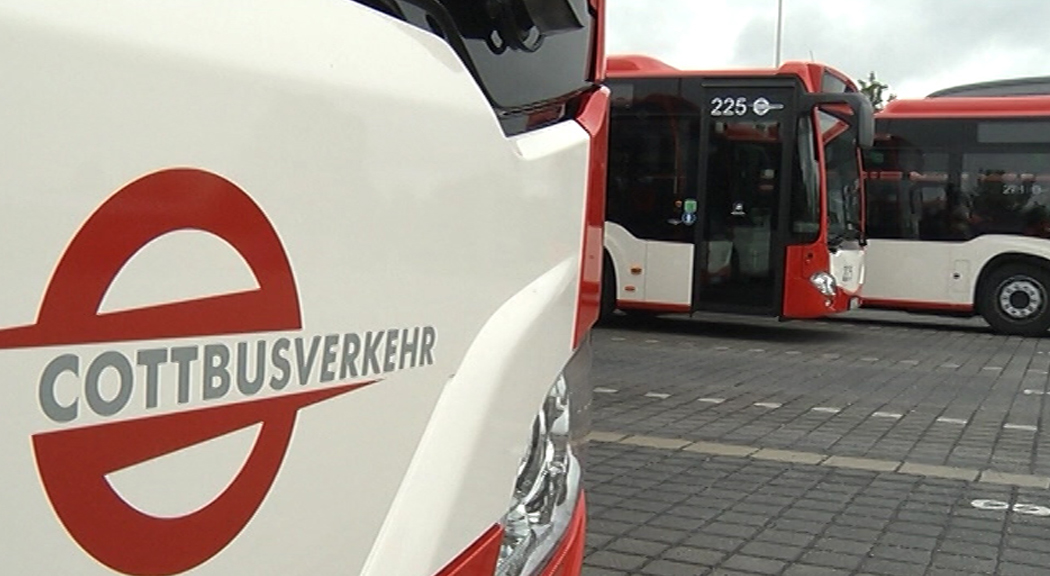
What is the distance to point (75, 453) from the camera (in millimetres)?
929

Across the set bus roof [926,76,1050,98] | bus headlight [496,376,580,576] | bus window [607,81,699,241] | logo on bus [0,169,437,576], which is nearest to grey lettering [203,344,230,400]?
logo on bus [0,169,437,576]

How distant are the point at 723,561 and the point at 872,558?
64 cm

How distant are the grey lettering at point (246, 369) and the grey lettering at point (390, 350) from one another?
24cm

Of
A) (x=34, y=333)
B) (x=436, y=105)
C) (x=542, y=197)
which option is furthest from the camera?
(x=542, y=197)

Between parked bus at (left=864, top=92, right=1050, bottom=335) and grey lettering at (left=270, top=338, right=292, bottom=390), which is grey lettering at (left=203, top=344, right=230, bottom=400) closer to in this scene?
grey lettering at (left=270, top=338, right=292, bottom=390)

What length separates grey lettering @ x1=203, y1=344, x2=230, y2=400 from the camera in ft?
3.46

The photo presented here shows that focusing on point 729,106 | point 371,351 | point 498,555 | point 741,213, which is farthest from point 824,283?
point 371,351

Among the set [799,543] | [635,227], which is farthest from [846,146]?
[799,543]

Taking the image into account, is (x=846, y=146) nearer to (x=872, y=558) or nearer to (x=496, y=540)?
(x=872, y=558)

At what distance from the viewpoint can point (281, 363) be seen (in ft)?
3.81

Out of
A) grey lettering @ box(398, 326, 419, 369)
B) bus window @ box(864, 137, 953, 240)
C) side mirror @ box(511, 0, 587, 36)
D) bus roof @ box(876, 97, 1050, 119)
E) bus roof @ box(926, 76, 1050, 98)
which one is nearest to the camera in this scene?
grey lettering @ box(398, 326, 419, 369)

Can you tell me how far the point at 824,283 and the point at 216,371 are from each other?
12.4m

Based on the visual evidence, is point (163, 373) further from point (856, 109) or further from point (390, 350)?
point (856, 109)

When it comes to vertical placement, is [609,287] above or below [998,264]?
below
